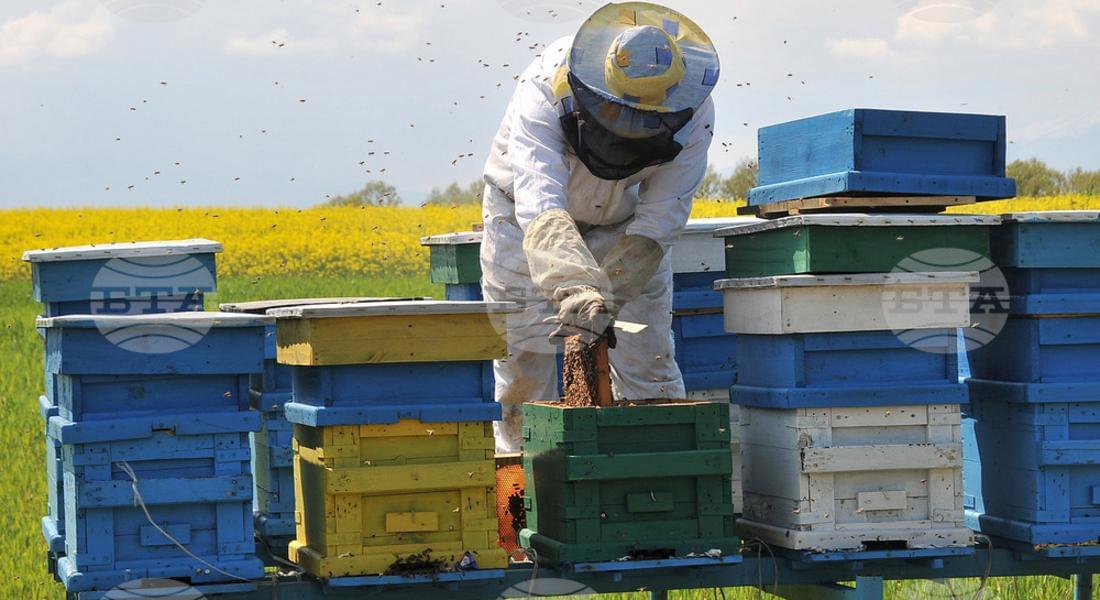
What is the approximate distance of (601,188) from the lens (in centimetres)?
584

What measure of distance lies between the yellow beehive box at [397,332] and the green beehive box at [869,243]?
1.21 metres

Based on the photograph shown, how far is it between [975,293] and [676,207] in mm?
1354

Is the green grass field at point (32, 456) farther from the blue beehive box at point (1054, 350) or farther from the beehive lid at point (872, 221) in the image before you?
the beehive lid at point (872, 221)

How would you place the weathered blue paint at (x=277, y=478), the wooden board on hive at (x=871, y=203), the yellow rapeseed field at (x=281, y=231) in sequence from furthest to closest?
the yellow rapeseed field at (x=281, y=231)
the weathered blue paint at (x=277, y=478)
the wooden board on hive at (x=871, y=203)

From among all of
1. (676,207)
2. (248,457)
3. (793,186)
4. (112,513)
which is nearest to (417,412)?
(248,457)

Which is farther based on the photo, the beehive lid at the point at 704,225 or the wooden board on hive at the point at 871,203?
the beehive lid at the point at 704,225

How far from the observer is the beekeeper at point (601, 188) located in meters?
5.21

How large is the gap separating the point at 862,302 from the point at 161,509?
2.65 meters

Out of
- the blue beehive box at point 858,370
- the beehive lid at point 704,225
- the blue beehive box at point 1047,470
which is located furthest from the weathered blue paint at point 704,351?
the blue beehive box at point 1047,470

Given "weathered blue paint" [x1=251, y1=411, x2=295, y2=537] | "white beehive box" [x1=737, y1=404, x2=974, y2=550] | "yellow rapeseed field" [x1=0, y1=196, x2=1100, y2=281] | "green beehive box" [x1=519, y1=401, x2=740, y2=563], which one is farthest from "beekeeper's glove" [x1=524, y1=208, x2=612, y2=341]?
"yellow rapeseed field" [x1=0, y1=196, x2=1100, y2=281]

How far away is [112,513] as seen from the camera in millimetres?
4750

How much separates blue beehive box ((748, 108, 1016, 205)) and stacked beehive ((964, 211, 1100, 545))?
18.7 inches

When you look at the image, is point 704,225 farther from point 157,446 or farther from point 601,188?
point 157,446

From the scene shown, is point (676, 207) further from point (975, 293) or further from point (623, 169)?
point (975, 293)
